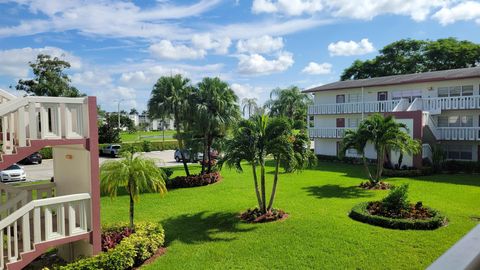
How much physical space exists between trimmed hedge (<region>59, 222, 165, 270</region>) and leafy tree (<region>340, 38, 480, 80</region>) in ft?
151

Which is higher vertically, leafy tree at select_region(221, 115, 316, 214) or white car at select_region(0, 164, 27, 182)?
leafy tree at select_region(221, 115, 316, 214)

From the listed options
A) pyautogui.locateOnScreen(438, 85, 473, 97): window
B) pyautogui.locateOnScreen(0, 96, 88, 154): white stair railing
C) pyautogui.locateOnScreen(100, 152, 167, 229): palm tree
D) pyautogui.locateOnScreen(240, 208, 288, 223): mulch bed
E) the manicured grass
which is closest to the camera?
pyautogui.locateOnScreen(0, 96, 88, 154): white stair railing

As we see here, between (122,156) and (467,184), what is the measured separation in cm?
1889

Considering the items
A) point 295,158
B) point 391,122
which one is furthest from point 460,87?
point 295,158

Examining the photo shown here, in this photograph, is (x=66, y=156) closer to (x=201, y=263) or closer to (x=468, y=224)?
(x=201, y=263)

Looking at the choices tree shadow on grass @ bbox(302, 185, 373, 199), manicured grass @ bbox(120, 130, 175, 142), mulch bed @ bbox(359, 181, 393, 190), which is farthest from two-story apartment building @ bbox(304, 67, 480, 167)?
manicured grass @ bbox(120, 130, 175, 142)

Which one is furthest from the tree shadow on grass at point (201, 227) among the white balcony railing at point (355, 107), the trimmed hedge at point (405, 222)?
the white balcony railing at point (355, 107)

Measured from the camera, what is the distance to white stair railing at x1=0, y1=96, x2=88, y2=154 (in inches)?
315

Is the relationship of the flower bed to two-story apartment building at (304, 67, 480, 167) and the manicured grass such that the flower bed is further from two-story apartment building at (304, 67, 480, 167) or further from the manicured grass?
the manicured grass

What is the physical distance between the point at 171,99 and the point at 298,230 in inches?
507

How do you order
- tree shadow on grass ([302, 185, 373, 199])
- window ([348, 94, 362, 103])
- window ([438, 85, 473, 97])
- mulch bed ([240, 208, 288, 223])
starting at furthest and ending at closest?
window ([348, 94, 362, 103]) → window ([438, 85, 473, 97]) → tree shadow on grass ([302, 185, 373, 199]) → mulch bed ([240, 208, 288, 223])

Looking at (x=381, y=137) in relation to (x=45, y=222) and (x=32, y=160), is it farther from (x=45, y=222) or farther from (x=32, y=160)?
(x=32, y=160)

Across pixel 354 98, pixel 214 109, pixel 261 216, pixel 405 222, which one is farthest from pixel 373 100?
pixel 261 216

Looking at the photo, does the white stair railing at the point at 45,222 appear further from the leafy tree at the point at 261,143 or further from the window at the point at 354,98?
the window at the point at 354,98
